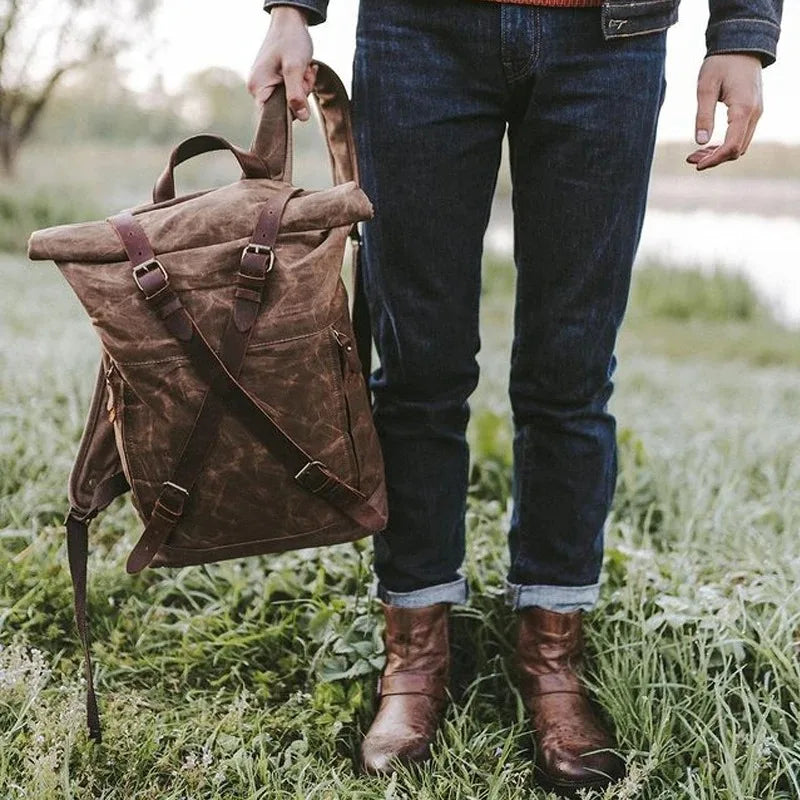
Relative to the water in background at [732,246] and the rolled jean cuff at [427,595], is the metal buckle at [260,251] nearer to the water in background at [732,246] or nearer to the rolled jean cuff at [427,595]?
the rolled jean cuff at [427,595]

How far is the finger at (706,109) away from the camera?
1334mm

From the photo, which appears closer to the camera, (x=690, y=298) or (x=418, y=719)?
(x=418, y=719)

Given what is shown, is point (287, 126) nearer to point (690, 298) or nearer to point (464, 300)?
point (464, 300)

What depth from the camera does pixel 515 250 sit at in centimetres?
147

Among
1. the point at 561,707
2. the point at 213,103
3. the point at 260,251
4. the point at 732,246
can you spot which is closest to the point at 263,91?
the point at 260,251

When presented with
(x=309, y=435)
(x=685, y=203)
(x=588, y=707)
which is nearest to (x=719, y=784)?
(x=588, y=707)

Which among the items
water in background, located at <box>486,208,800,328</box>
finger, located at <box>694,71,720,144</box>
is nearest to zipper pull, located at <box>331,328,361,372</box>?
finger, located at <box>694,71,720,144</box>

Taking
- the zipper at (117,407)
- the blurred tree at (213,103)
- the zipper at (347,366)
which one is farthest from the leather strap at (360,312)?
the blurred tree at (213,103)

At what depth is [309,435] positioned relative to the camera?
1.34 metres

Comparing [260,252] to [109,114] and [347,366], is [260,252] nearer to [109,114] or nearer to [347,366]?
[347,366]

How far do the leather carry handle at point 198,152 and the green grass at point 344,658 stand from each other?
2.48 ft

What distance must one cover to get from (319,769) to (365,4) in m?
1.14

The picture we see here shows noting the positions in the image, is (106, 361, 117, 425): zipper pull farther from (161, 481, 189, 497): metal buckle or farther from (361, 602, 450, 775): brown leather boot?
(361, 602, 450, 775): brown leather boot

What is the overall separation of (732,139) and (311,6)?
2.06 feet
